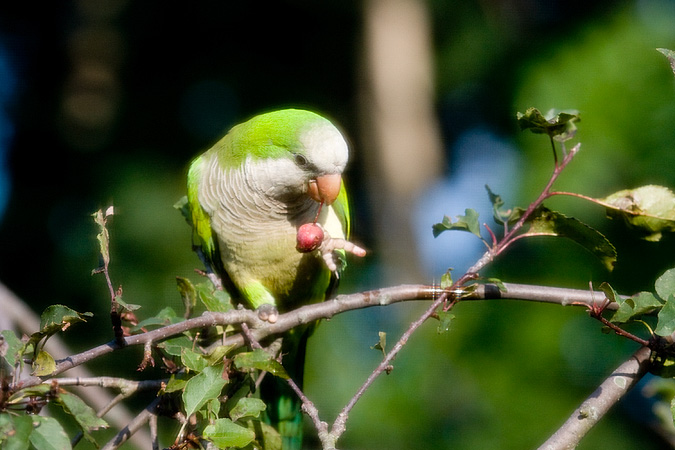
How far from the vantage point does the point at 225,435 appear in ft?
4.70

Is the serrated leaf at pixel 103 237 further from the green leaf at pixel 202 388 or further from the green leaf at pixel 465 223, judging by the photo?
the green leaf at pixel 465 223

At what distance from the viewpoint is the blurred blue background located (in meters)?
4.91

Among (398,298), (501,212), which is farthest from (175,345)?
(501,212)

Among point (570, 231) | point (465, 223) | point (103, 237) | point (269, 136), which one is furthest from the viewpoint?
point (269, 136)

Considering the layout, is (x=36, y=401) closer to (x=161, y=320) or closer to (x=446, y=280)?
(x=161, y=320)

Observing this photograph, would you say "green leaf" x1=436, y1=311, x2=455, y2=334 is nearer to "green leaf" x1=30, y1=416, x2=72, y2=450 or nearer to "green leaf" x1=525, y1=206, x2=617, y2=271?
"green leaf" x1=525, y1=206, x2=617, y2=271

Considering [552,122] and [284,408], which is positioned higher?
[552,122]

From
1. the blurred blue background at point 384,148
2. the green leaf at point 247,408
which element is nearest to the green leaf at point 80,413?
the green leaf at point 247,408

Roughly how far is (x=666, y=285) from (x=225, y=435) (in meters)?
1.00

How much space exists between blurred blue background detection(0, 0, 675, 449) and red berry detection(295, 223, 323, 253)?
2316 mm

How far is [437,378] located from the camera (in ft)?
16.7

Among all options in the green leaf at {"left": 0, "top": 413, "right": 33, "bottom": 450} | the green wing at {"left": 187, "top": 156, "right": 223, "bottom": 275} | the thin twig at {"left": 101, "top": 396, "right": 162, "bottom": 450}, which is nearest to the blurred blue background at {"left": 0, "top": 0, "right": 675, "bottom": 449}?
the green wing at {"left": 187, "top": 156, "right": 223, "bottom": 275}

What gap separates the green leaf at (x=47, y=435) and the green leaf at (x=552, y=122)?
126cm

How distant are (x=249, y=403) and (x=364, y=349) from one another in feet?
12.9
